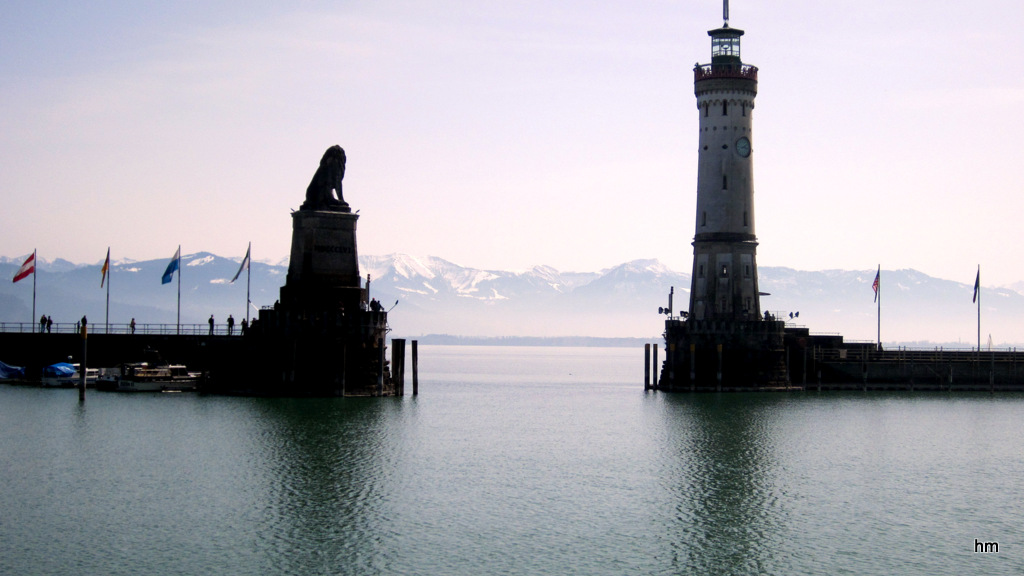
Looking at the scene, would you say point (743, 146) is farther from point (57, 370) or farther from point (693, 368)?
point (57, 370)

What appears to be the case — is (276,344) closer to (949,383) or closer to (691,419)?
(691,419)

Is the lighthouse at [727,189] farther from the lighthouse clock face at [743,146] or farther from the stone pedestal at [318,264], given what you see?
the stone pedestal at [318,264]

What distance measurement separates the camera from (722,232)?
92.8 m

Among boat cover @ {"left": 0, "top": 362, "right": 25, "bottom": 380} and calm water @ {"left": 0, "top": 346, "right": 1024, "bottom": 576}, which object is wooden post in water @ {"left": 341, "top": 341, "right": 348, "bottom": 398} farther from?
boat cover @ {"left": 0, "top": 362, "right": 25, "bottom": 380}

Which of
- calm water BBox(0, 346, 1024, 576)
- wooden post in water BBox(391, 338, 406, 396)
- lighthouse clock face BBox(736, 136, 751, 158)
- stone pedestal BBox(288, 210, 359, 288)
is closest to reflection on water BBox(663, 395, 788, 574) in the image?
calm water BBox(0, 346, 1024, 576)

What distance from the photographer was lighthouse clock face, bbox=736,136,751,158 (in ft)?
304

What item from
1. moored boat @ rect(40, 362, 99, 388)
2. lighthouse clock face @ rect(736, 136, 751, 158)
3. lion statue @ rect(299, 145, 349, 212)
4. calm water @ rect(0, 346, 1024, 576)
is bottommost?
calm water @ rect(0, 346, 1024, 576)

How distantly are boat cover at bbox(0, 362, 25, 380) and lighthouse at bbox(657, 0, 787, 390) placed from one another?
171 ft

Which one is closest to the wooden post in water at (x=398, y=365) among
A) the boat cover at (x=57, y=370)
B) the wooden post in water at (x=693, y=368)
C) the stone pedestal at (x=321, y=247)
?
the stone pedestal at (x=321, y=247)

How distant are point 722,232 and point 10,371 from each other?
58.5m

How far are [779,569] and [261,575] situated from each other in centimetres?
1631

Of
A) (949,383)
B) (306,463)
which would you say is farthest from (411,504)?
(949,383)

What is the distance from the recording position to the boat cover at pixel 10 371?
87.4m

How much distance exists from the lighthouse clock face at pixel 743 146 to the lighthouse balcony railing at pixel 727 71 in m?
5.17
